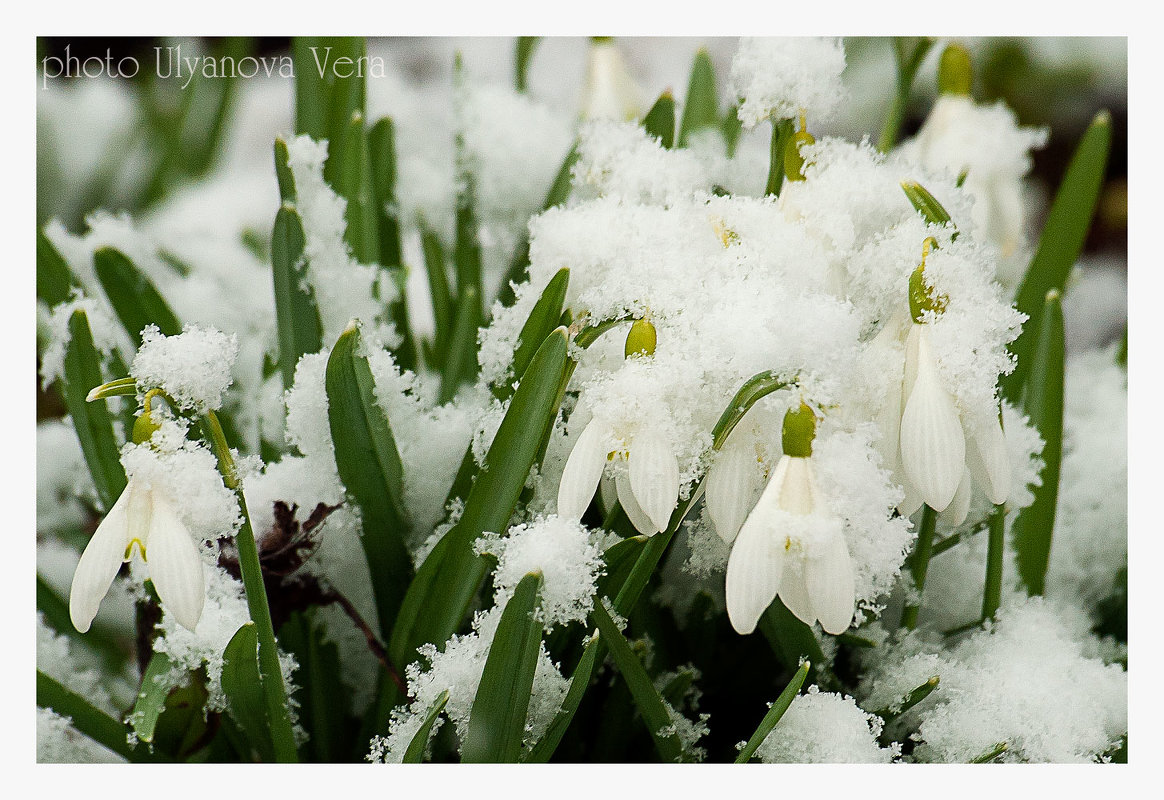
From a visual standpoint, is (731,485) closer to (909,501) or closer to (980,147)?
(909,501)

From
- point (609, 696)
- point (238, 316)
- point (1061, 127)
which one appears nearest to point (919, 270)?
point (609, 696)

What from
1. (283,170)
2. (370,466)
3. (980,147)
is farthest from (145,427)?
(980,147)

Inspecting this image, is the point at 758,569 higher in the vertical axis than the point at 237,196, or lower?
lower

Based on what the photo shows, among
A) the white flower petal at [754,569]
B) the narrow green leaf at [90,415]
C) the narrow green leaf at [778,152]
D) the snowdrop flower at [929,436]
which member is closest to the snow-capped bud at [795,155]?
the narrow green leaf at [778,152]

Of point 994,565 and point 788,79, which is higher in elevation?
point 788,79

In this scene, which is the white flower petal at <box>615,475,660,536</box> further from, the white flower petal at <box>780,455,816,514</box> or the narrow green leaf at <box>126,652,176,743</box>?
the narrow green leaf at <box>126,652,176,743</box>
